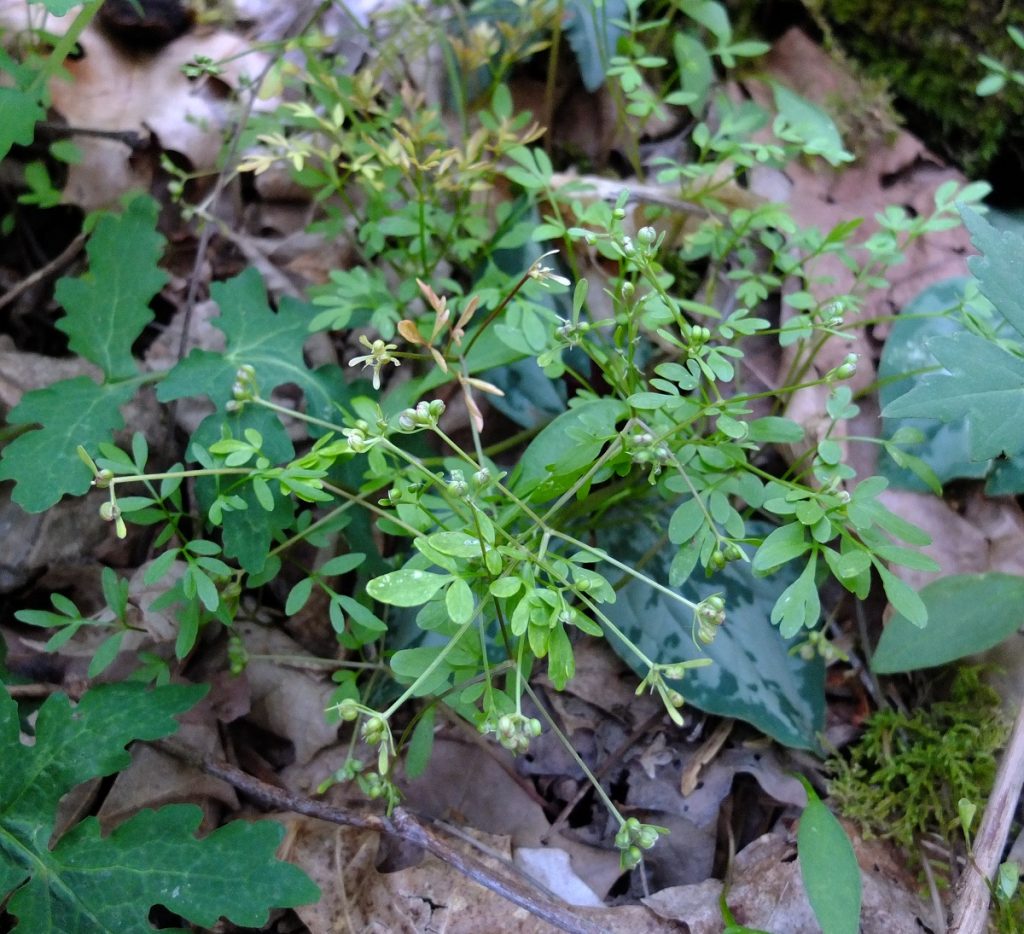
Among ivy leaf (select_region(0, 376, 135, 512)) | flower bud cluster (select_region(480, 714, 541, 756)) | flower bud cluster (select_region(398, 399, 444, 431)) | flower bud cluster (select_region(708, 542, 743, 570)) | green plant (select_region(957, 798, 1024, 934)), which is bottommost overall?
green plant (select_region(957, 798, 1024, 934))

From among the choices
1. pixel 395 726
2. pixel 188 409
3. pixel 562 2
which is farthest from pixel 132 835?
pixel 562 2

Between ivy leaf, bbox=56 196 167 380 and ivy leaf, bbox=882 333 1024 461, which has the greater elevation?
ivy leaf, bbox=56 196 167 380

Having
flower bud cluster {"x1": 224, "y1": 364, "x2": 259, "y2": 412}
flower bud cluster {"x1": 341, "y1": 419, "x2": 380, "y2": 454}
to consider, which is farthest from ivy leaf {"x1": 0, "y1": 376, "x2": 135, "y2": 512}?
flower bud cluster {"x1": 341, "y1": 419, "x2": 380, "y2": 454}

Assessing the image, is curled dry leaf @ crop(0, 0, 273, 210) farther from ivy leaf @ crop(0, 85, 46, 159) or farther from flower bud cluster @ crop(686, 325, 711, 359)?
flower bud cluster @ crop(686, 325, 711, 359)

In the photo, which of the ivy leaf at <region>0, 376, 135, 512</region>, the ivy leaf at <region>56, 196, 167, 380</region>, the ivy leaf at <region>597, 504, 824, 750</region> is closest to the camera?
the ivy leaf at <region>0, 376, 135, 512</region>

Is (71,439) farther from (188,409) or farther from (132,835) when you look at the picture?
(132,835)

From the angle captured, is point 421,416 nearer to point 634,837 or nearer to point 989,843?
point 634,837
